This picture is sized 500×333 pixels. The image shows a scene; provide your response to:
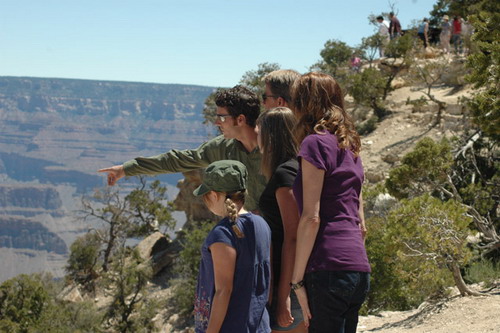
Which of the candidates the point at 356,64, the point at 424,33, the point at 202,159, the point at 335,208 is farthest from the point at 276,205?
the point at 356,64

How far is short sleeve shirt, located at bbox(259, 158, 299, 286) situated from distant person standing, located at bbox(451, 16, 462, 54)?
1001 inches

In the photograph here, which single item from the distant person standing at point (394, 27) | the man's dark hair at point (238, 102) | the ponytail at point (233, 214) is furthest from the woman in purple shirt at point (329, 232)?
the distant person standing at point (394, 27)

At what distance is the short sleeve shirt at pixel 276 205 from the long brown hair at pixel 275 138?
79 mm

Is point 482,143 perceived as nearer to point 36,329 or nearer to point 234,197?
point 234,197

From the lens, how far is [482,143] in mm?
15758

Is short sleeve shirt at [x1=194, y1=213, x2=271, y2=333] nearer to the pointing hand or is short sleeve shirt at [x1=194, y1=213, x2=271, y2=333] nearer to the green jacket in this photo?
the green jacket

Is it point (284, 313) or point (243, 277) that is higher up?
point (243, 277)

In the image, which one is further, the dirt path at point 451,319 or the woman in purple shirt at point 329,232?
the dirt path at point 451,319

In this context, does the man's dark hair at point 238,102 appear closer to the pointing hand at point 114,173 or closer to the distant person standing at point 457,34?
the pointing hand at point 114,173

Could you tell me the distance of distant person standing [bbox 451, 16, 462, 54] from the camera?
2705 centimetres

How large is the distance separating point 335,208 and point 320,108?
0.51 meters

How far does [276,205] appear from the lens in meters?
3.45

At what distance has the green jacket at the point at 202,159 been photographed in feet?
13.0

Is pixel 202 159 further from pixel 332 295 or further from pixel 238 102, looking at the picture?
pixel 332 295
